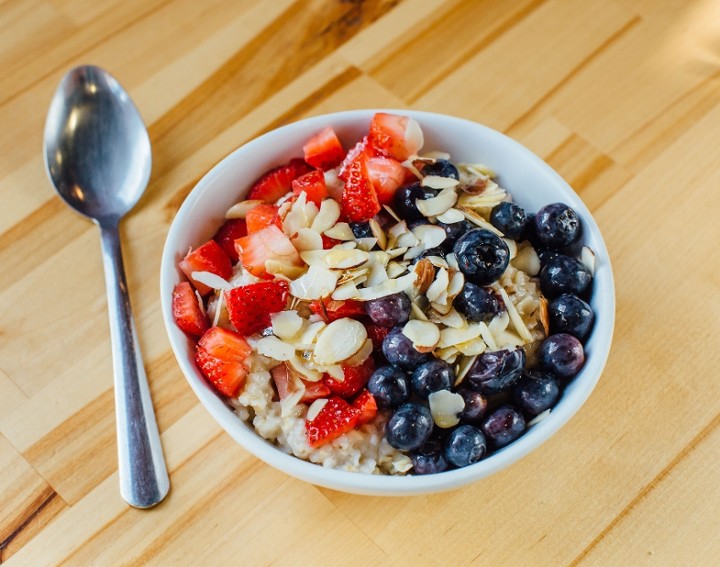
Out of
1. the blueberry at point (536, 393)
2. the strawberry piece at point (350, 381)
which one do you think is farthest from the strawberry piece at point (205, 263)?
the blueberry at point (536, 393)

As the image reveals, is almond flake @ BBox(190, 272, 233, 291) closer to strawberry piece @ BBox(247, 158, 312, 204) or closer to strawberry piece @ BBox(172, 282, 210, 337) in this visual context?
strawberry piece @ BBox(172, 282, 210, 337)

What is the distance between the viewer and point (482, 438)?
1016 millimetres

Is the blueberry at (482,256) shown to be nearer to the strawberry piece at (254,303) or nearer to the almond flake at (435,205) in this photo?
the almond flake at (435,205)

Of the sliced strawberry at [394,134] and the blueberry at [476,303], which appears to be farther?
the sliced strawberry at [394,134]

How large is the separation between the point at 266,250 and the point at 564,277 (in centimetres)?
40

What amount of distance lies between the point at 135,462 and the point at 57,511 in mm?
130

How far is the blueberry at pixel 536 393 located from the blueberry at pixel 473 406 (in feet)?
0.16

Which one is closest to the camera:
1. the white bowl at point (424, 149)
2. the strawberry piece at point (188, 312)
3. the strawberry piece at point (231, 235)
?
the white bowl at point (424, 149)

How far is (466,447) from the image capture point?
3.31 ft

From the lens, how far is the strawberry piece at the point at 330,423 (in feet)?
3.34

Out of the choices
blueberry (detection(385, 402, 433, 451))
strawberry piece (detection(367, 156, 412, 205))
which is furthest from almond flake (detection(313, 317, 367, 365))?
strawberry piece (detection(367, 156, 412, 205))

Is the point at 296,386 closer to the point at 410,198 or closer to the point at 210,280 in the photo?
the point at 210,280

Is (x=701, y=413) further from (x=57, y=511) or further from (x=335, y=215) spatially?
(x=57, y=511)

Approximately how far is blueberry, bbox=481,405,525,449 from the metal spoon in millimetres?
490
